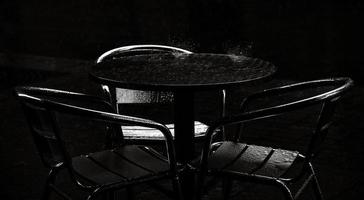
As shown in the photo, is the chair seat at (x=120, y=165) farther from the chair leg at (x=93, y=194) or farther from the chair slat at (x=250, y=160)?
the chair slat at (x=250, y=160)

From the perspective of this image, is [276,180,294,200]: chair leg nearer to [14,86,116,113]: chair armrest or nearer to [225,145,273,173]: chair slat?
[225,145,273,173]: chair slat

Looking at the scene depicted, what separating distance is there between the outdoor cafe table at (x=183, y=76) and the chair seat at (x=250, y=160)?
0.71ft

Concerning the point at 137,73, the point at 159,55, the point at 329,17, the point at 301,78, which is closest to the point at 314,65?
the point at 301,78

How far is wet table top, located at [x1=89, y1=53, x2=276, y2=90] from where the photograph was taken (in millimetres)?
2967

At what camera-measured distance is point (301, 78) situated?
828 cm

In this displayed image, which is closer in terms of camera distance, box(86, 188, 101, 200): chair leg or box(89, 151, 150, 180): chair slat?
box(86, 188, 101, 200): chair leg

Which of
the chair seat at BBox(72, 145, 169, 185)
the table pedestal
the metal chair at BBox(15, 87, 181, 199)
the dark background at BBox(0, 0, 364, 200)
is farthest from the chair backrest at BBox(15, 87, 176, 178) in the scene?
the dark background at BBox(0, 0, 364, 200)

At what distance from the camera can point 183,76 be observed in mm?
3162

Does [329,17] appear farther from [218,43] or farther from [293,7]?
[218,43]

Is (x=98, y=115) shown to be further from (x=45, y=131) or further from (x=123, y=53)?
(x=123, y=53)

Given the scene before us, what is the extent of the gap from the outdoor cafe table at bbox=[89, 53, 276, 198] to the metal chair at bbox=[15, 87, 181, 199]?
264 mm

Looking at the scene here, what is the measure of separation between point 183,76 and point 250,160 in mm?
523

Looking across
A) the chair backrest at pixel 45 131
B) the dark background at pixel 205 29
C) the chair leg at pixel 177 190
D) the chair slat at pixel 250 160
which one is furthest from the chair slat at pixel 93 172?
the dark background at pixel 205 29

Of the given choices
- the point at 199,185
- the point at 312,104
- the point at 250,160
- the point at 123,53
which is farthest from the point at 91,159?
the point at 123,53
